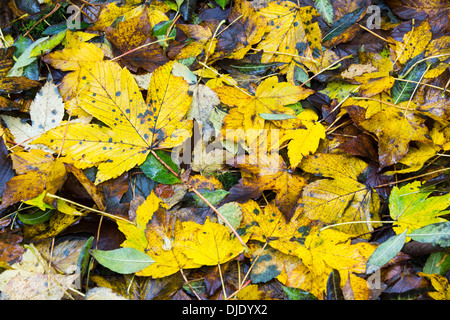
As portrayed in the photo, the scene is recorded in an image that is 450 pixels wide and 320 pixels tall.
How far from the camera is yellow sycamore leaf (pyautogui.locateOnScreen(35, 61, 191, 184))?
113 cm

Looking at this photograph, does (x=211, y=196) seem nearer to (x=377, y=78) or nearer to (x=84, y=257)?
(x=84, y=257)

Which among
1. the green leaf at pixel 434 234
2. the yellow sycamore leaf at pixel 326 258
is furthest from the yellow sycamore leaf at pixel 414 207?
the yellow sycamore leaf at pixel 326 258

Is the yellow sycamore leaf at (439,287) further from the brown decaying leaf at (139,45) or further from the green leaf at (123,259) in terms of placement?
the brown decaying leaf at (139,45)

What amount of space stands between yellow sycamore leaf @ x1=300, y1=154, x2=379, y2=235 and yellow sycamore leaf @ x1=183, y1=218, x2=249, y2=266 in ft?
0.95

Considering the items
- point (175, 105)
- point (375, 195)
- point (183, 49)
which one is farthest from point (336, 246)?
point (183, 49)

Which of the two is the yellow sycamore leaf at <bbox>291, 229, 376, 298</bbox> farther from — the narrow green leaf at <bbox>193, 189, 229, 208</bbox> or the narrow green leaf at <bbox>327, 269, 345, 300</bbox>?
the narrow green leaf at <bbox>193, 189, 229, 208</bbox>

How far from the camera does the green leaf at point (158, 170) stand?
1155 mm

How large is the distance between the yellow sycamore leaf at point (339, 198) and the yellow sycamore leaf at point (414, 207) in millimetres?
65

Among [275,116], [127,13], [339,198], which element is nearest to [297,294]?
[339,198]

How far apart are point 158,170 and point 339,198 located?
Result: 2.16 feet

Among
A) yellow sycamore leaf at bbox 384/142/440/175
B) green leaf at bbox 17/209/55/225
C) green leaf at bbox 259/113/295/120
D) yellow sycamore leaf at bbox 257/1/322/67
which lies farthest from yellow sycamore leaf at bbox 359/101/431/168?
green leaf at bbox 17/209/55/225

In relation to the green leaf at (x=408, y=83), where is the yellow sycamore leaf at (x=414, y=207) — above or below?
below
